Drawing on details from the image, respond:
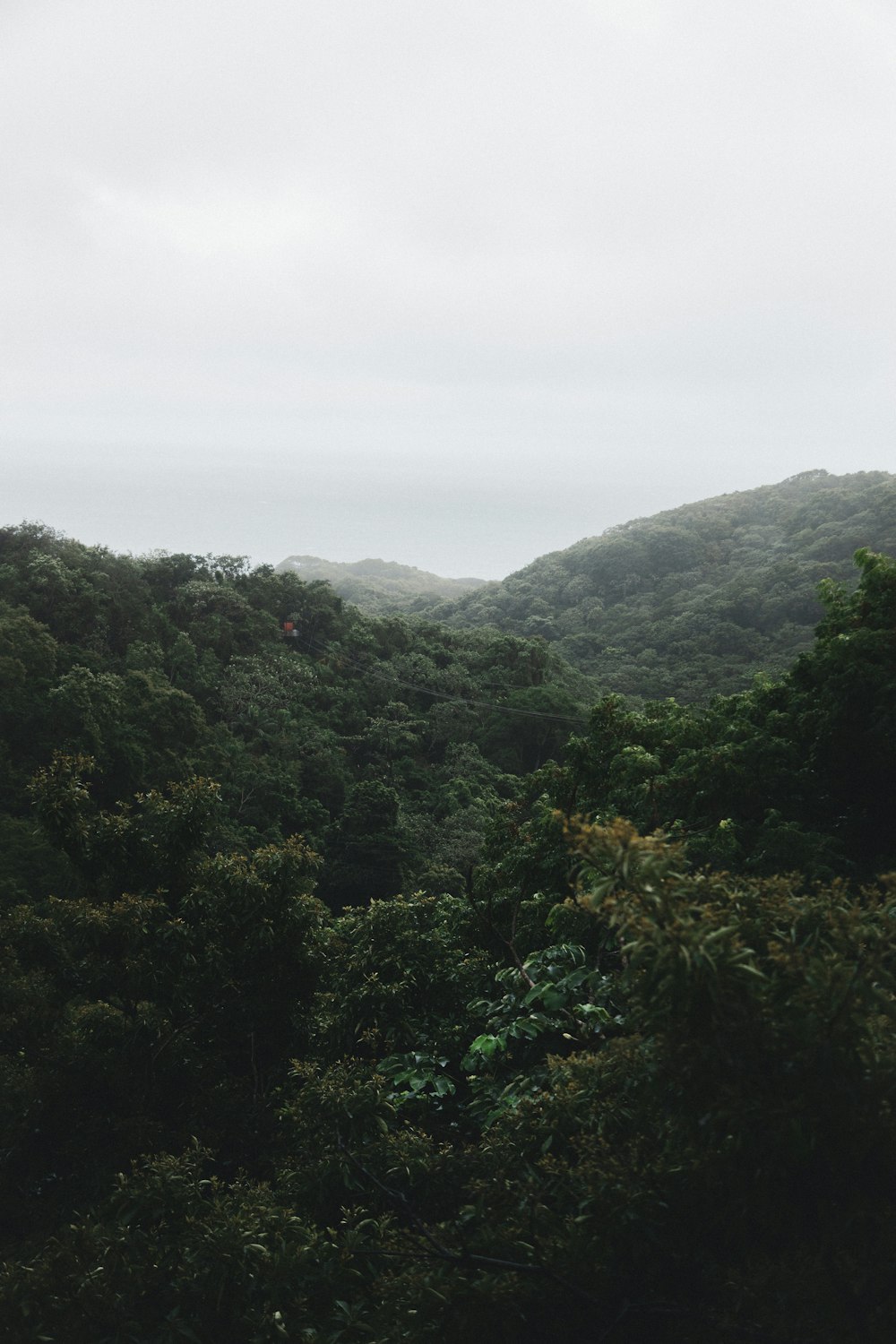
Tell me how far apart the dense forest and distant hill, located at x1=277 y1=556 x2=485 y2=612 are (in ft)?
194

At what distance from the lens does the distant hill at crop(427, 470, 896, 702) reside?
38125mm

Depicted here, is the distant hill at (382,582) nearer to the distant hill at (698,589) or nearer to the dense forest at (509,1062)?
the distant hill at (698,589)

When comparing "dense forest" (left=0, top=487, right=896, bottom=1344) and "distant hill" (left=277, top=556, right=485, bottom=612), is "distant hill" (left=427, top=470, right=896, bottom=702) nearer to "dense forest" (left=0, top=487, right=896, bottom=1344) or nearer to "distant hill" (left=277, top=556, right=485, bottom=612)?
"distant hill" (left=277, top=556, right=485, bottom=612)

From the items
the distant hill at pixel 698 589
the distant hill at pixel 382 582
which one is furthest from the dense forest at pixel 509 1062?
the distant hill at pixel 382 582

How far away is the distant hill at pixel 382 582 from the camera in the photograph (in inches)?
2844

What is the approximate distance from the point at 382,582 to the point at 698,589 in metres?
53.4

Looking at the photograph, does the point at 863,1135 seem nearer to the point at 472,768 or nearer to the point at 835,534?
the point at 472,768

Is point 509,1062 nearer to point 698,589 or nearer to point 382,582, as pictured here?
point 698,589

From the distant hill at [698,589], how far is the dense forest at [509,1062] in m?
26.6

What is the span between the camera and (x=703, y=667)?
1449 inches

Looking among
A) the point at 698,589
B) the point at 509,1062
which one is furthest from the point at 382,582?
the point at 509,1062

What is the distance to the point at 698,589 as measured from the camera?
5009cm

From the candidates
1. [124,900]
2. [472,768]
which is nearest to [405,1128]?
[124,900]

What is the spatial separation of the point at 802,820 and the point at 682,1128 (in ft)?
16.5
